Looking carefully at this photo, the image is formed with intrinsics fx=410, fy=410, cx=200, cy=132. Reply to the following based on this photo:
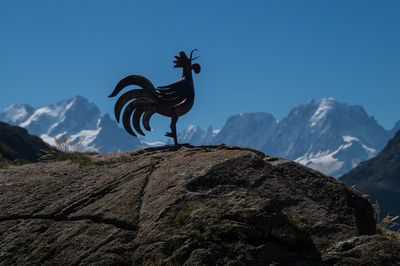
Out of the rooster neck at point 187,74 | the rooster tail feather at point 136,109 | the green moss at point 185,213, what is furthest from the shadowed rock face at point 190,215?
the rooster neck at point 187,74

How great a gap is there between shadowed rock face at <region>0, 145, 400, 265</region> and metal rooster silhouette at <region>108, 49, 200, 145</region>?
3671mm

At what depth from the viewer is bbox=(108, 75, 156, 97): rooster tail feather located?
49.4 feet

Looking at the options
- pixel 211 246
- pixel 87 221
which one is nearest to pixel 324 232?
pixel 211 246

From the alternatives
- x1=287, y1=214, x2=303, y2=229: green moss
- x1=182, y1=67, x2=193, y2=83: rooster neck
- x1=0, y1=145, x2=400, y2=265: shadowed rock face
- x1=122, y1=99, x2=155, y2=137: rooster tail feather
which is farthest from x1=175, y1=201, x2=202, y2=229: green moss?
x1=182, y1=67, x2=193, y2=83: rooster neck

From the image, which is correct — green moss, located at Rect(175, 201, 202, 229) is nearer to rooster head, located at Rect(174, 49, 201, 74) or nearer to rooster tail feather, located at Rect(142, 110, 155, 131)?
rooster tail feather, located at Rect(142, 110, 155, 131)

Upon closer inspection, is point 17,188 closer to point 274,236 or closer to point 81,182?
point 81,182

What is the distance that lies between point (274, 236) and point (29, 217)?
5787 millimetres

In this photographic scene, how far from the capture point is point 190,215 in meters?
8.98

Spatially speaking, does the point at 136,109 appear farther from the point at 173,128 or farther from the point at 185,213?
the point at 185,213

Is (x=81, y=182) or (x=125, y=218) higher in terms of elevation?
(x=81, y=182)

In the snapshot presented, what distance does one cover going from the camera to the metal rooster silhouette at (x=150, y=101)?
15.2 m

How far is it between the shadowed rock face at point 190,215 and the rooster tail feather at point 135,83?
3814 millimetres

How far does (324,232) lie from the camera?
30.5 feet

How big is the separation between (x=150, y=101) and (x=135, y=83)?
87 cm
